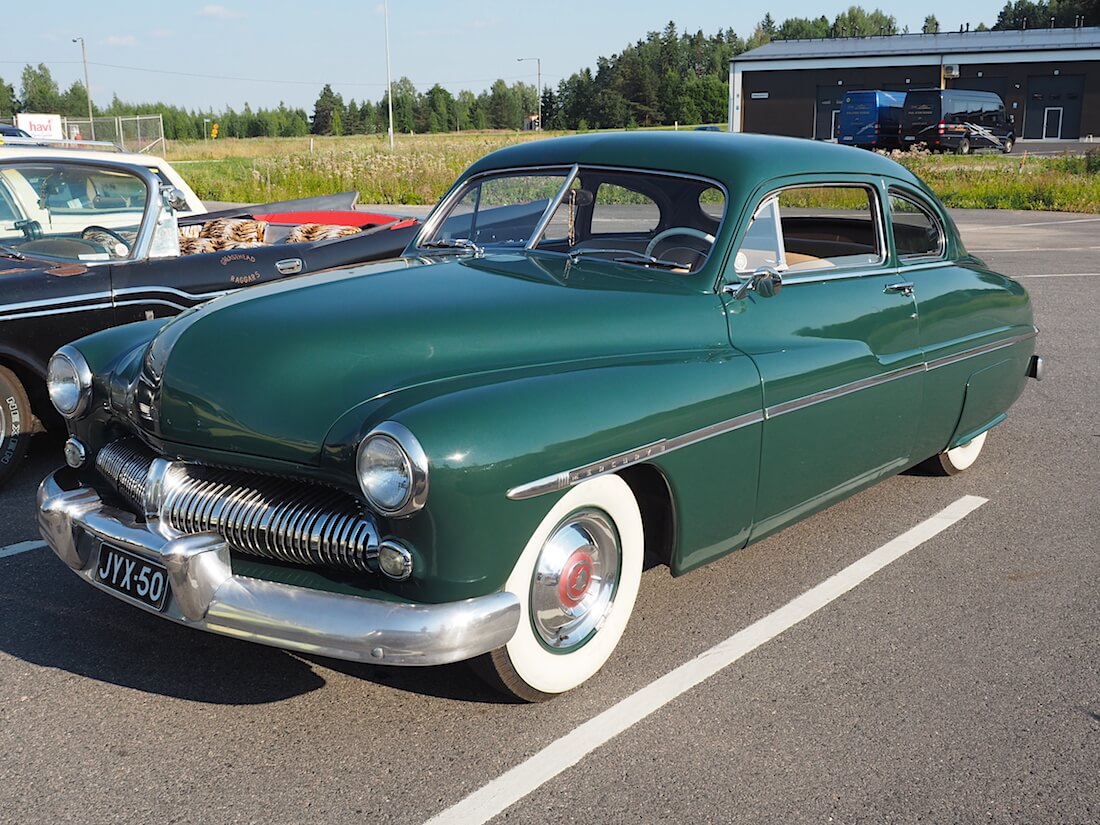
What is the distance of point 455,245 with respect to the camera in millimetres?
4555

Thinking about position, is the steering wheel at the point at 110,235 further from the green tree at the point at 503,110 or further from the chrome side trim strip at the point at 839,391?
the green tree at the point at 503,110

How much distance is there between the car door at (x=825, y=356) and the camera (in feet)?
12.2

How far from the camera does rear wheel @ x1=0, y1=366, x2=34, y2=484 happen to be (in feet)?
16.6

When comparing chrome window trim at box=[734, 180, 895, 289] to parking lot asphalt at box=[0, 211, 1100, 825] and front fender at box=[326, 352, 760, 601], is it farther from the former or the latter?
parking lot asphalt at box=[0, 211, 1100, 825]

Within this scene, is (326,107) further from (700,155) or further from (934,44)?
(700,155)

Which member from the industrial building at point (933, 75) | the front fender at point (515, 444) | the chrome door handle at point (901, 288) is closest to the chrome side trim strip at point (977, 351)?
the chrome door handle at point (901, 288)

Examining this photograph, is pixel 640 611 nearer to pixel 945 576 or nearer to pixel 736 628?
pixel 736 628

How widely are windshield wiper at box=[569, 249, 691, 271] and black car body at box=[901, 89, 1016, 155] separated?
3772 cm

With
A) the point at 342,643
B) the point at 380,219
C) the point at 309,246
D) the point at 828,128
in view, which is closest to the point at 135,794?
the point at 342,643

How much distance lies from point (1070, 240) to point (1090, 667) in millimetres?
14760

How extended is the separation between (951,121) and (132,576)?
134 feet

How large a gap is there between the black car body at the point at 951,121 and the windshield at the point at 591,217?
3739 centimetres

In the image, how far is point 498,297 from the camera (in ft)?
11.6

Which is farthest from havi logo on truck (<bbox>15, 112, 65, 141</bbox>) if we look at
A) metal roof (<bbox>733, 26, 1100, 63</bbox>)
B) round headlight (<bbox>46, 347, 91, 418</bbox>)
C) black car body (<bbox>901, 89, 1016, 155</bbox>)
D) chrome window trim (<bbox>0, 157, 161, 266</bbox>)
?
round headlight (<bbox>46, 347, 91, 418</bbox>)
